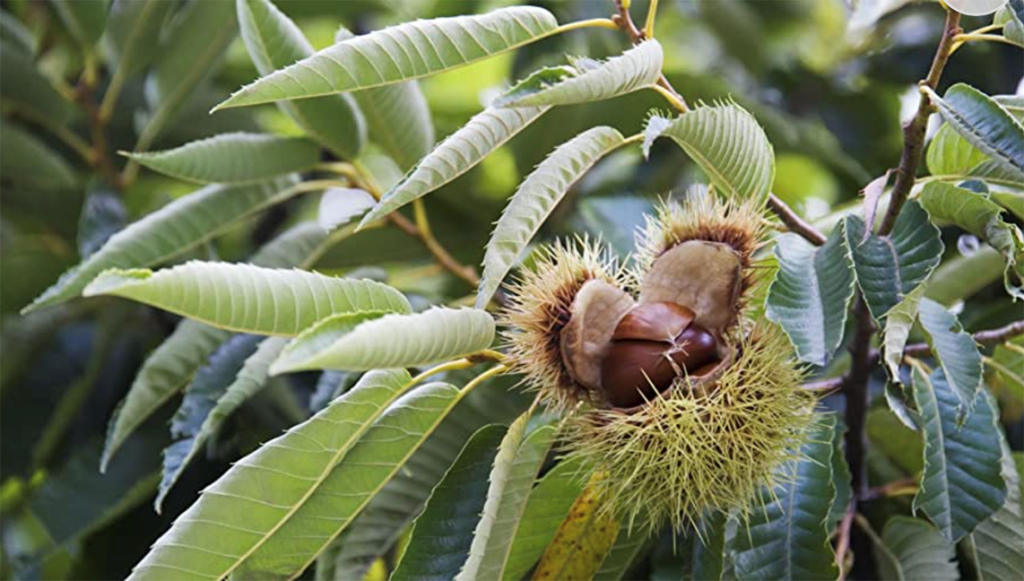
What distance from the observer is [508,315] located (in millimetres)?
774

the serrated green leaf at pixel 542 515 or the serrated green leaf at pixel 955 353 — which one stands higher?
the serrated green leaf at pixel 955 353

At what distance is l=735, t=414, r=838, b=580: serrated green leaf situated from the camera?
2.47ft

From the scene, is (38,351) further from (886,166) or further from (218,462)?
(886,166)

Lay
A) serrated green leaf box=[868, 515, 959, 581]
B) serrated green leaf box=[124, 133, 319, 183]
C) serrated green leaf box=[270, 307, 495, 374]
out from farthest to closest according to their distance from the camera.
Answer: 1. serrated green leaf box=[124, 133, 319, 183]
2. serrated green leaf box=[868, 515, 959, 581]
3. serrated green leaf box=[270, 307, 495, 374]

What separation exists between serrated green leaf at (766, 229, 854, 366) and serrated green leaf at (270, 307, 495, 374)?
0.18m

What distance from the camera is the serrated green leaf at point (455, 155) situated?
0.65 metres

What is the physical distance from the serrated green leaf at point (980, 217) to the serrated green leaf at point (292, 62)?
0.52m

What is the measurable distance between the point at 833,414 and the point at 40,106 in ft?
3.49

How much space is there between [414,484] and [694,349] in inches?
12.6

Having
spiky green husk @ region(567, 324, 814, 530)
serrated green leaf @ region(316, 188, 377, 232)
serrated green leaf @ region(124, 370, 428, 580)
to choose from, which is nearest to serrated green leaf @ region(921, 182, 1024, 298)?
spiky green husk @ region(567, 324, 814, 530)

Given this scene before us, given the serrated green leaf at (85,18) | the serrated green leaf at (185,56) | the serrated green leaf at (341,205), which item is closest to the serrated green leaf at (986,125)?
the serrated green leaf at (341,205)

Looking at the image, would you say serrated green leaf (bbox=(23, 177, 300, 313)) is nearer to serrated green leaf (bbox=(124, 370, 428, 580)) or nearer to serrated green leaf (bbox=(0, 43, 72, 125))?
serrated green leaf (bbox=(124, 370, 428, 580))

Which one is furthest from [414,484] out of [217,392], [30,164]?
[30,164]

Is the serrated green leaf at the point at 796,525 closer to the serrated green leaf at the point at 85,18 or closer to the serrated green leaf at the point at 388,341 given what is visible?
the serrated green leaf at the point at 388,341
